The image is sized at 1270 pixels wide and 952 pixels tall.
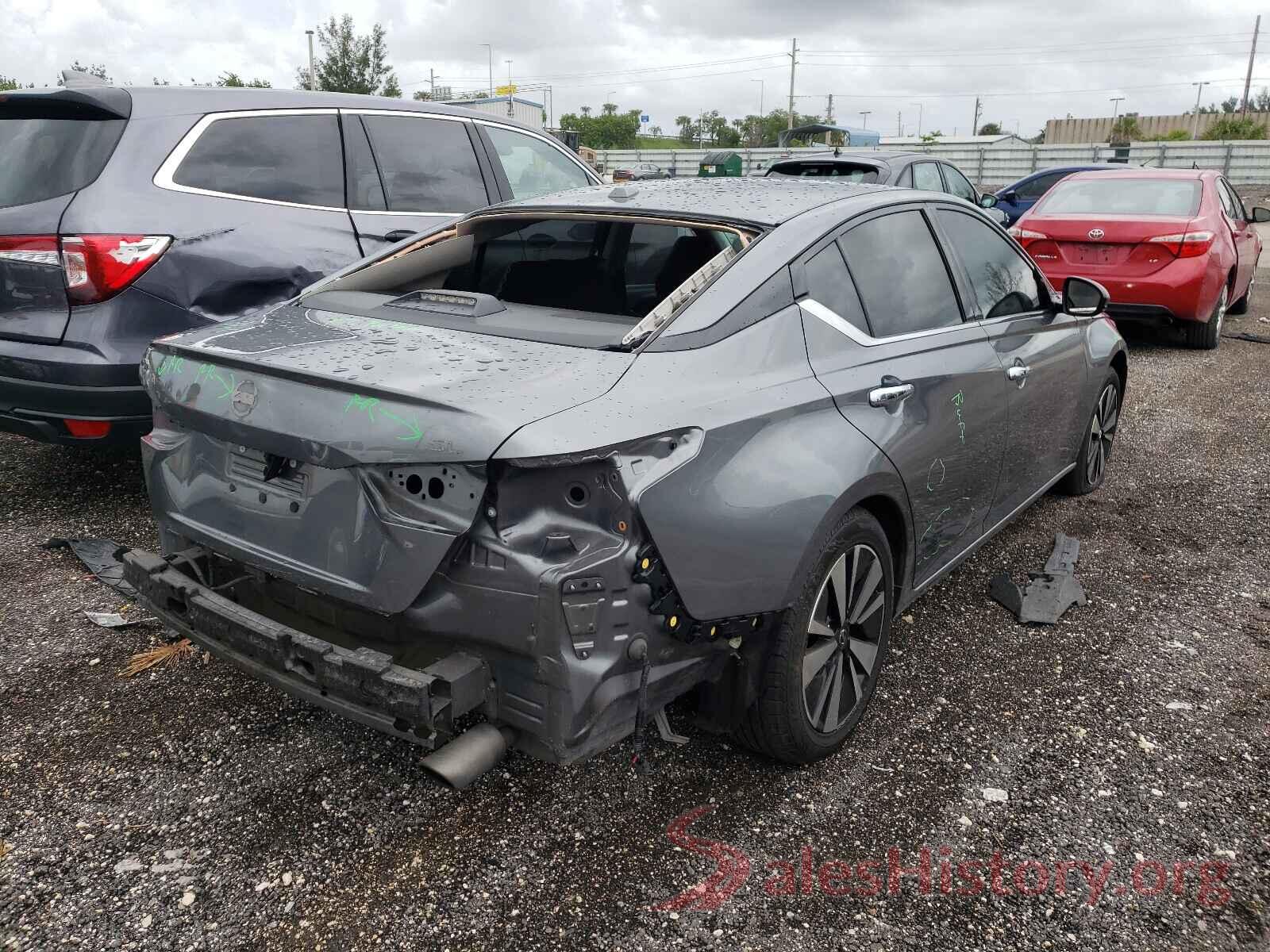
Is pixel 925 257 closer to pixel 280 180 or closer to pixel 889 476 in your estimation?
pixel 889 476

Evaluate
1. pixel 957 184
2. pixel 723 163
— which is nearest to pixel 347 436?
pixel 957 184

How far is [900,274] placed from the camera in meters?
3.17

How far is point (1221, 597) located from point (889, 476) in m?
2.07

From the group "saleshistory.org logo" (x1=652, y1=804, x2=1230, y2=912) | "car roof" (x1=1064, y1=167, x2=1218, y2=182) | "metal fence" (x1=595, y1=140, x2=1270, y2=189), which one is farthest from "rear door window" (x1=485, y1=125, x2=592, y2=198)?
"metal fence" (x1=595, y1=140, x2=1270, y2=189)

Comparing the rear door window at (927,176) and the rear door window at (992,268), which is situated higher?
the rear door window at (927,176)

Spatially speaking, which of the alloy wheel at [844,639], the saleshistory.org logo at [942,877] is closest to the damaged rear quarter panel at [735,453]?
the alloy wheel at [844,639]

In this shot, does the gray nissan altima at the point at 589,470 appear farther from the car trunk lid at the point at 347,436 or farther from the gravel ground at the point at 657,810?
the gravel ground at the point at 657,810

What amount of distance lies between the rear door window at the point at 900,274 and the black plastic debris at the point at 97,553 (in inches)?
111

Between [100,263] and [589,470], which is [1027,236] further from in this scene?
[589,470]

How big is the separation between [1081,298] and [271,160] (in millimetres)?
3624

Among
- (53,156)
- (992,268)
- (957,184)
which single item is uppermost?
(957,184)

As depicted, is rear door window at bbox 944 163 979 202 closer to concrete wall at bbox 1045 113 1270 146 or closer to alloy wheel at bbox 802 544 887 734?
alloy wheel at bbox 802 544 887 734

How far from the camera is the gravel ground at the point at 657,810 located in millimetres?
2199

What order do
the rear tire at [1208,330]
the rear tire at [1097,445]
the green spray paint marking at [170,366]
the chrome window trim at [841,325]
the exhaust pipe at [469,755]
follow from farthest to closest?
the rear tire at [1208,330] → the rear tire at [1097,445] → the chrome window trim at [841,325] → the green spray paint marking at [170,366] → the exhaust pipe at [469,755]
